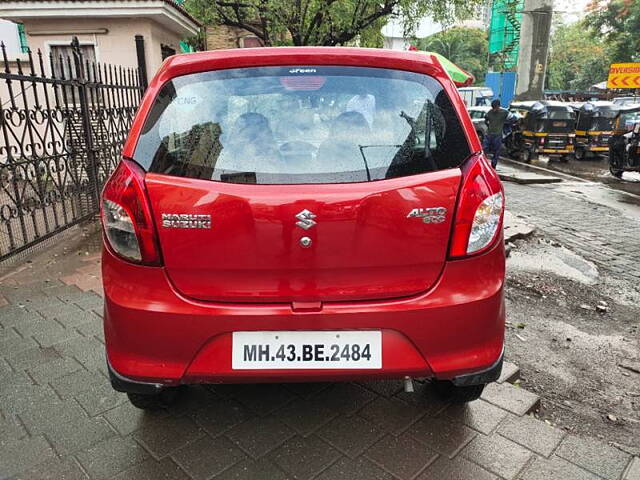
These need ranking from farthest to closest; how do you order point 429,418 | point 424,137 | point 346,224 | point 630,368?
point 630,368 < point 429,418 < point 424,137 < point 346,224

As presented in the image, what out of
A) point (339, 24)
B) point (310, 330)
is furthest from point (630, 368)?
point (339, 24)

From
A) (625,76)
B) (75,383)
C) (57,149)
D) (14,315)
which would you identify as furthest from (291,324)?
(625,76)

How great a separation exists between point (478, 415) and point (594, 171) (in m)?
14.8

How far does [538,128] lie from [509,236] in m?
11.7

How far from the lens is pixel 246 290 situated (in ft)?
6.22

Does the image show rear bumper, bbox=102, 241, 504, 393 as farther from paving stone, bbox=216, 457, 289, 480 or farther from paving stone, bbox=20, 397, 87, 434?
paving stone, bbox=20, 397, 87, 434

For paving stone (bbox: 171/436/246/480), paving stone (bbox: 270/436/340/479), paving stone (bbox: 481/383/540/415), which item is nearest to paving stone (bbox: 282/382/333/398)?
paving stone (bbox: 270/436/340/479)

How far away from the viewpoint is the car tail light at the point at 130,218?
187 centimetres

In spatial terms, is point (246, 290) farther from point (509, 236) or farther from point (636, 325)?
point (509, 236)

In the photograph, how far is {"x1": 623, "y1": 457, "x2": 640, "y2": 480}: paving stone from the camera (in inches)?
79.7

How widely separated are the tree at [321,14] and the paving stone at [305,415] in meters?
11.0

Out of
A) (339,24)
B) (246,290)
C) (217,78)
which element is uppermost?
(339,24)

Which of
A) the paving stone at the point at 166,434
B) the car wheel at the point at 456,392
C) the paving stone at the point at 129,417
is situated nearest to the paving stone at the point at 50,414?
the paving stone at the point at 129,417

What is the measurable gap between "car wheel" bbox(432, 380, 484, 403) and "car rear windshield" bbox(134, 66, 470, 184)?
1095 mm
